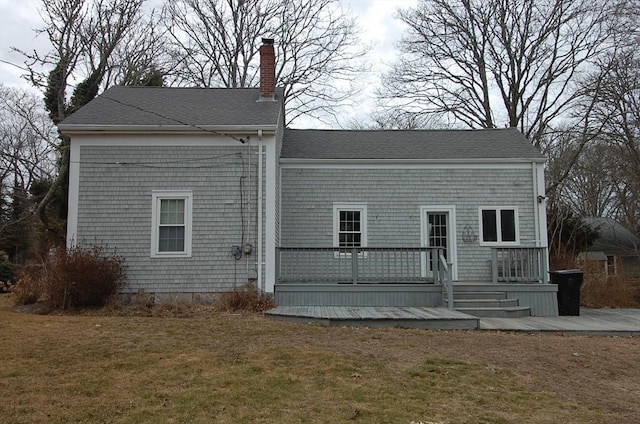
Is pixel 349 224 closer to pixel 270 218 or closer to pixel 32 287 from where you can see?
pixel 270 218

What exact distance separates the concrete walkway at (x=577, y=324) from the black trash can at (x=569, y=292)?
10.5 inches

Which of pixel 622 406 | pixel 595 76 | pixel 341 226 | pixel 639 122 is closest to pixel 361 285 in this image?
pixel 341 226

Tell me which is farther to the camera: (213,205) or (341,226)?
(341,226)

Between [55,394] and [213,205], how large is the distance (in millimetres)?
7278

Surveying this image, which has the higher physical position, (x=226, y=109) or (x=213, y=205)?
(x=226, y=109)

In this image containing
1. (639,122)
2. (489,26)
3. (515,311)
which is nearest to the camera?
(515,311)

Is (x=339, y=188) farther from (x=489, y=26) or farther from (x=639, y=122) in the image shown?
(x=489, y=26)

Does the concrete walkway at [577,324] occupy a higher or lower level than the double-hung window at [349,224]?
lower

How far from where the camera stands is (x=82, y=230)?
11695mm

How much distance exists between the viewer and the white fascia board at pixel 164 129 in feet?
38.5

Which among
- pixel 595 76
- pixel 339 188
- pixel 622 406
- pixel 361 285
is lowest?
pixel 622 406

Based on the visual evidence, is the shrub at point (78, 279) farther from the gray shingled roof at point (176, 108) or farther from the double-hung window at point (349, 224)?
the double-hung window at point (349, 224)

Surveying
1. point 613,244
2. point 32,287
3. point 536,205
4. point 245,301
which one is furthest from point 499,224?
point 613,244

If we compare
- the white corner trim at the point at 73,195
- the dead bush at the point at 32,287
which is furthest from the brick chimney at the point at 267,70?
the dead bush at the point at 32,287
